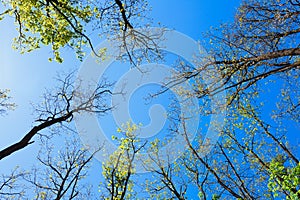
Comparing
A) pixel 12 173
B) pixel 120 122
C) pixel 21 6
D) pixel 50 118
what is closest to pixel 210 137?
pixel 120 122

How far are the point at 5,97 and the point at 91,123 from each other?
548 cm

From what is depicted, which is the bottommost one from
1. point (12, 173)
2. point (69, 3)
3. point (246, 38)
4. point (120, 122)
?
point (246, 38)

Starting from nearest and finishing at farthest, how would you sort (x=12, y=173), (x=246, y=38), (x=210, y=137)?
(x=246, y=38) → (x=12, y=173) → (x=210, y=137)

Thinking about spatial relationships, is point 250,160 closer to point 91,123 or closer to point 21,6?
point 91,123

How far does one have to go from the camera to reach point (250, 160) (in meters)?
14.4

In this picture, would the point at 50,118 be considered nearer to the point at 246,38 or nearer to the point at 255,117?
the point at 246,38

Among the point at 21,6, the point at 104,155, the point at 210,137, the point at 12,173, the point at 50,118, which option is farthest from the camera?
the point at 104,155

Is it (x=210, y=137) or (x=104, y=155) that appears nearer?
(x=210, y=137)

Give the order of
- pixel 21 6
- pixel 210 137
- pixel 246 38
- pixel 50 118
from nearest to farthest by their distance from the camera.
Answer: pixel 246 38
pixel 21 6
pixel 50 118
pixel 210 137

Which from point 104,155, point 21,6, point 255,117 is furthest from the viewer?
point 104,155

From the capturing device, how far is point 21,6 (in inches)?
396

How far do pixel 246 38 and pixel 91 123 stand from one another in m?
10.3

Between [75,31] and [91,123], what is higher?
[91,123]

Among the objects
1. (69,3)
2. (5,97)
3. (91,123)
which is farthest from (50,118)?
(91,123)
